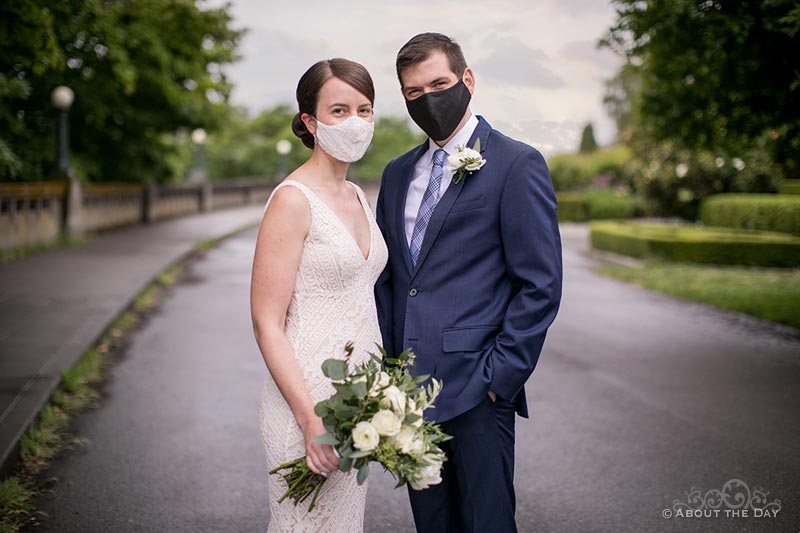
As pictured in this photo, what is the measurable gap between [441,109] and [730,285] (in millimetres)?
12724

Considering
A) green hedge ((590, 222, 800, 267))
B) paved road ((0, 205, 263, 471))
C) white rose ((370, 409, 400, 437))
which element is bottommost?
paved road ((0, 205, 263, 471))

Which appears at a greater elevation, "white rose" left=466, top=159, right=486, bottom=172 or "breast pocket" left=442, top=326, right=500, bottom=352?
"white rose" left=466, top=159, right=486, bottom=172

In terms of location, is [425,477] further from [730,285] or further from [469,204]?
[730,285]

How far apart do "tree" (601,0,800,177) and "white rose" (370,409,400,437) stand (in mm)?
5309

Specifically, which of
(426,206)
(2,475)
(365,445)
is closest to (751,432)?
(426,206)

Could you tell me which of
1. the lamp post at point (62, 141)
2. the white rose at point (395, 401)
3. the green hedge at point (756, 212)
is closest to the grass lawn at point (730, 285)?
the green hedge at point (756, 212)

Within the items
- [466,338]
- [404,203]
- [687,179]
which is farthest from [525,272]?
[687,179]

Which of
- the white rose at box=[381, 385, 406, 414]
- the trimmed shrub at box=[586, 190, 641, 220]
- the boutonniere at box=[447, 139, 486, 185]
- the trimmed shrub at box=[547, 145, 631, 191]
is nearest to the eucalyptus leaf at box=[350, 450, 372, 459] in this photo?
the white rose at box=[381, 385, 406, 414]

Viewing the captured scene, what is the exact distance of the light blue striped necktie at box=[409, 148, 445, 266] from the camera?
2.99 meters

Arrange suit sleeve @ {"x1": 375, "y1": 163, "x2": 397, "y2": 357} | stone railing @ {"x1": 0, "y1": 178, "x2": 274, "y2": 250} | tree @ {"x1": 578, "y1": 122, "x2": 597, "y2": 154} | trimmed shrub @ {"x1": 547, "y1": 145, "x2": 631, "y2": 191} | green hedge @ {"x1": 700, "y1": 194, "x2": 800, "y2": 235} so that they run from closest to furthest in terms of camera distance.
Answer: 1. suit sleeve @ {"x1": 375, "y1": 163, "x2": 397, "y2": 357}
2. stone railing @ {"x1": 0, "y1": 178, "x2": 274, "y2": 250}
3. green hedge @ {"x1": 700, "y1": 194, "x2": 800, "y2": 235}
4. trimmed shrub @ {"x1": 547, "y1": 145, "x2": 631, "y2": 191}
5. tree @ {"x1": 578, "y1": 122, "x2": 597, "y2": 154}

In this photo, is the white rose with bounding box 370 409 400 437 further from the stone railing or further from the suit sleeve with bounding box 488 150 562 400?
the stone railing

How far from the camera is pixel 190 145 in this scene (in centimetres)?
5900

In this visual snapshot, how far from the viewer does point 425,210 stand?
2.99m

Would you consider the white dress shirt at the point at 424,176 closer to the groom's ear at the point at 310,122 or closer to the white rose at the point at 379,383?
the groom's ear at the point at 310,122
